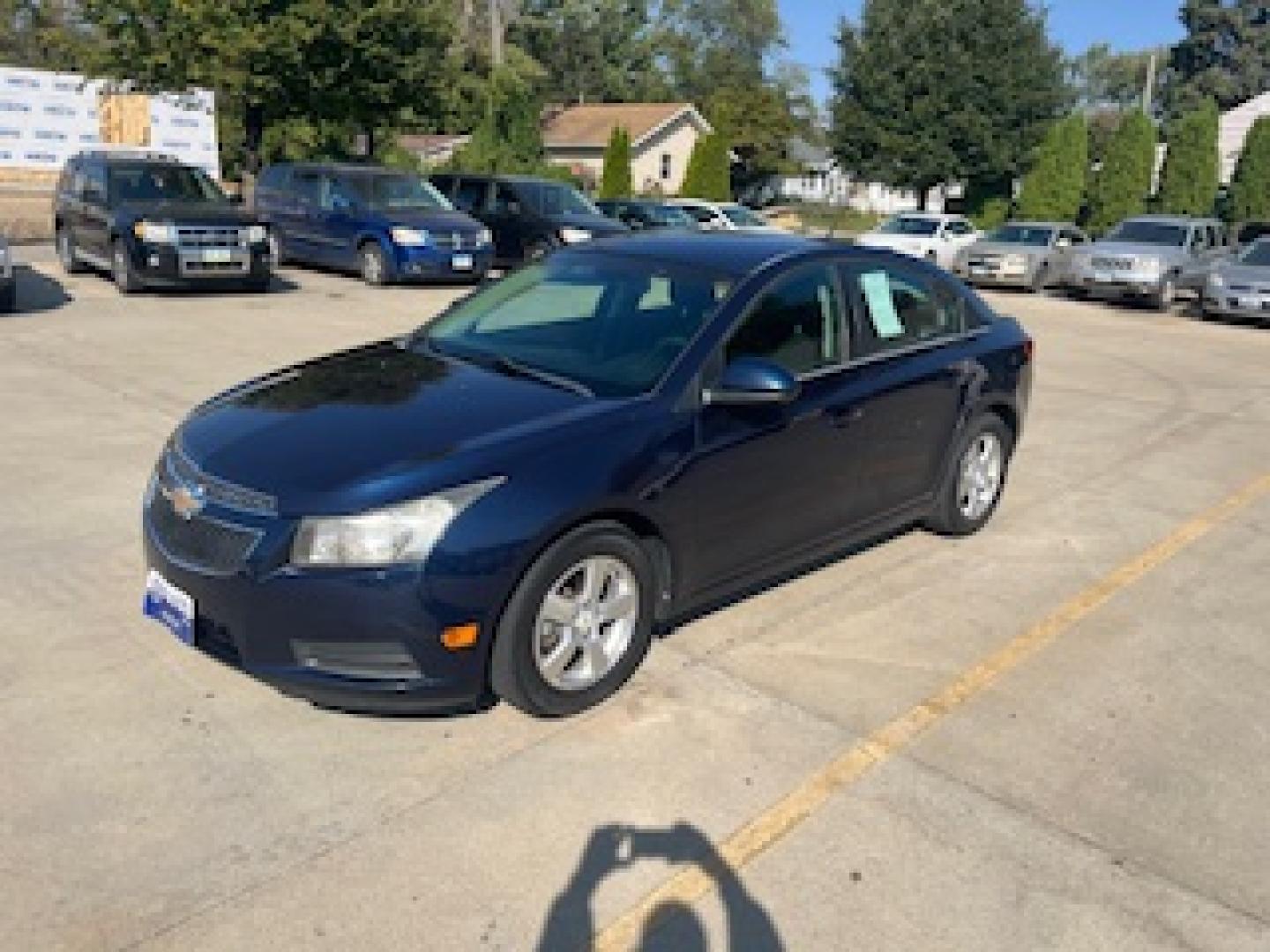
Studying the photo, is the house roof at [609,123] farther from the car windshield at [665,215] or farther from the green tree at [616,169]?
the car windshield at [665,215]

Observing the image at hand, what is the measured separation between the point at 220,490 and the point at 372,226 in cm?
1270

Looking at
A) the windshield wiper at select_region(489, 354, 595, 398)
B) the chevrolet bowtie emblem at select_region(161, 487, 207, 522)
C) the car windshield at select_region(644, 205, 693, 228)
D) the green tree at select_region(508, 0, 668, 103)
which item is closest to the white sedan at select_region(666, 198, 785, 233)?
the car windshield at select_region(644, 205, 693, 228)

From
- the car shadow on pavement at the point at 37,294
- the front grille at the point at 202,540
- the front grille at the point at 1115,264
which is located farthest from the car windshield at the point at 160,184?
the front grille at the point at 1115,264

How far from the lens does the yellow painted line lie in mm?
2766

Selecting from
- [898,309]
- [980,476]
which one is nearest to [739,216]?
[980,476]

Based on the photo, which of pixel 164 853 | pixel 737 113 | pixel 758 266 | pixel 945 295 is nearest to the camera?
pixel 164 853

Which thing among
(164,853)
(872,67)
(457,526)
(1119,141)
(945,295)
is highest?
(872,67)

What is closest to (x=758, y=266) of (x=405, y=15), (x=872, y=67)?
(x=405, y=15)

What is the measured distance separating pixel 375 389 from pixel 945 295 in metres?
2.91

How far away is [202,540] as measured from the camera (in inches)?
132

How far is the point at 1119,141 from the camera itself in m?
31.8

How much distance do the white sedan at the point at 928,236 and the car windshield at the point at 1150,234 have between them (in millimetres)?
2844

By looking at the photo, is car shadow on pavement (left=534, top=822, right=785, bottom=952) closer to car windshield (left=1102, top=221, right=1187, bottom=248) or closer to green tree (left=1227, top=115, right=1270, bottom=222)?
car windshield (left=1102, top=221, right=1187, bottom=248)

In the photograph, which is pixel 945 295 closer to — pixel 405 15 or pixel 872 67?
pixel 405 15
